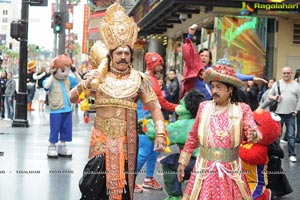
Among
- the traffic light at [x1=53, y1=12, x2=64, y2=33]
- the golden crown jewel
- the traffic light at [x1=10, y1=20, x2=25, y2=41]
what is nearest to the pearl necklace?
the golden crown jewel

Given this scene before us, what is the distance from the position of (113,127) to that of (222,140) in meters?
0.99

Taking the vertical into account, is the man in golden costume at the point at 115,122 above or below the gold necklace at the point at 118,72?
below

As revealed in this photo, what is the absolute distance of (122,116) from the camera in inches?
202

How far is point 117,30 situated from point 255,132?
5.31 feet

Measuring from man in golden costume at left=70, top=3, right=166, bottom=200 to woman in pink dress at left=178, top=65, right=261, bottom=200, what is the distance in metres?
0.46

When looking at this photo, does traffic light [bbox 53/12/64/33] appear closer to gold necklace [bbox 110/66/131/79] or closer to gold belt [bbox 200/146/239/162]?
gold necklace [bbox 110/66/131/79]

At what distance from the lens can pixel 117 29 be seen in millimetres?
5328

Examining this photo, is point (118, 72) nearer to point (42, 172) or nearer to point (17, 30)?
point (42, 172)

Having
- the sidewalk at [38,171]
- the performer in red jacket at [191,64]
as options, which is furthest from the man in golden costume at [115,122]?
the sidewalk at [38,171]

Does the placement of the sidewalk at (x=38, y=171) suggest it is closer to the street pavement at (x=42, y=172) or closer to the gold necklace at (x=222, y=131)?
the street pavement at (x=42, y=172)

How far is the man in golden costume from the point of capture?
200 inches

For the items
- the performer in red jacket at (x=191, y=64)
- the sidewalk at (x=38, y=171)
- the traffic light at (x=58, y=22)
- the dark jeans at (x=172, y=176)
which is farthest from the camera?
the traffic light at (x=58, y=22)

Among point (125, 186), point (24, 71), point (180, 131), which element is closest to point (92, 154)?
point (125, 186)

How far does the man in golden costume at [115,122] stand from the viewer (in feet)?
16.7
